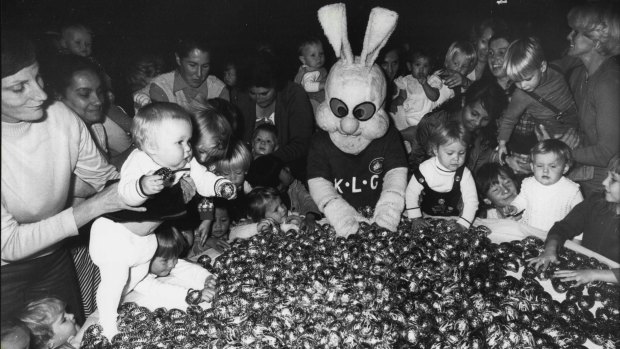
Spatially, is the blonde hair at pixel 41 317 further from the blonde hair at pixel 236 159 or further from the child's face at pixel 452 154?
the child's face at pixel 452 154

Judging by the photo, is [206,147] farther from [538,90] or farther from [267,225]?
[538,90]

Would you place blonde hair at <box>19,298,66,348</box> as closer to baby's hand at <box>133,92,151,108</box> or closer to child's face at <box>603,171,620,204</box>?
baby's hand at <box>133,92,151,108</box>

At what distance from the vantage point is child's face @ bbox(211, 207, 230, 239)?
1521 mm

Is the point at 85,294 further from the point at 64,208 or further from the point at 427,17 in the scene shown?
the point at 427,17

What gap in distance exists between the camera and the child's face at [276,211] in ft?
5.04

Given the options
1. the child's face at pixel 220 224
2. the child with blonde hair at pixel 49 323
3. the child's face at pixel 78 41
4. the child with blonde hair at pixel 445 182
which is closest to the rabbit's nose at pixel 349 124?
the child with blonde hair at pixel 445 182

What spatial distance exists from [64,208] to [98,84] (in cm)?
30

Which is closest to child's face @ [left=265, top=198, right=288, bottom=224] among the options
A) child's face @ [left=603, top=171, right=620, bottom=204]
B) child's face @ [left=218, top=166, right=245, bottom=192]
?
child's face @ [left=218, top=166, right=245, bottom=192]

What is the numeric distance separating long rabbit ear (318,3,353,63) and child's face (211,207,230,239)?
0.64m

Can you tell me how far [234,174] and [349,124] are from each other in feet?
1.28

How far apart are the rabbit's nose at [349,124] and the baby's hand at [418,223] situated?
352 millimetres

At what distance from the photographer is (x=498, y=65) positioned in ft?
5.38

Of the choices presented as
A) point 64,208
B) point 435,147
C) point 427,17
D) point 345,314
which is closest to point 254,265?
point 345,314

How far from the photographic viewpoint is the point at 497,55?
5.40 feet
